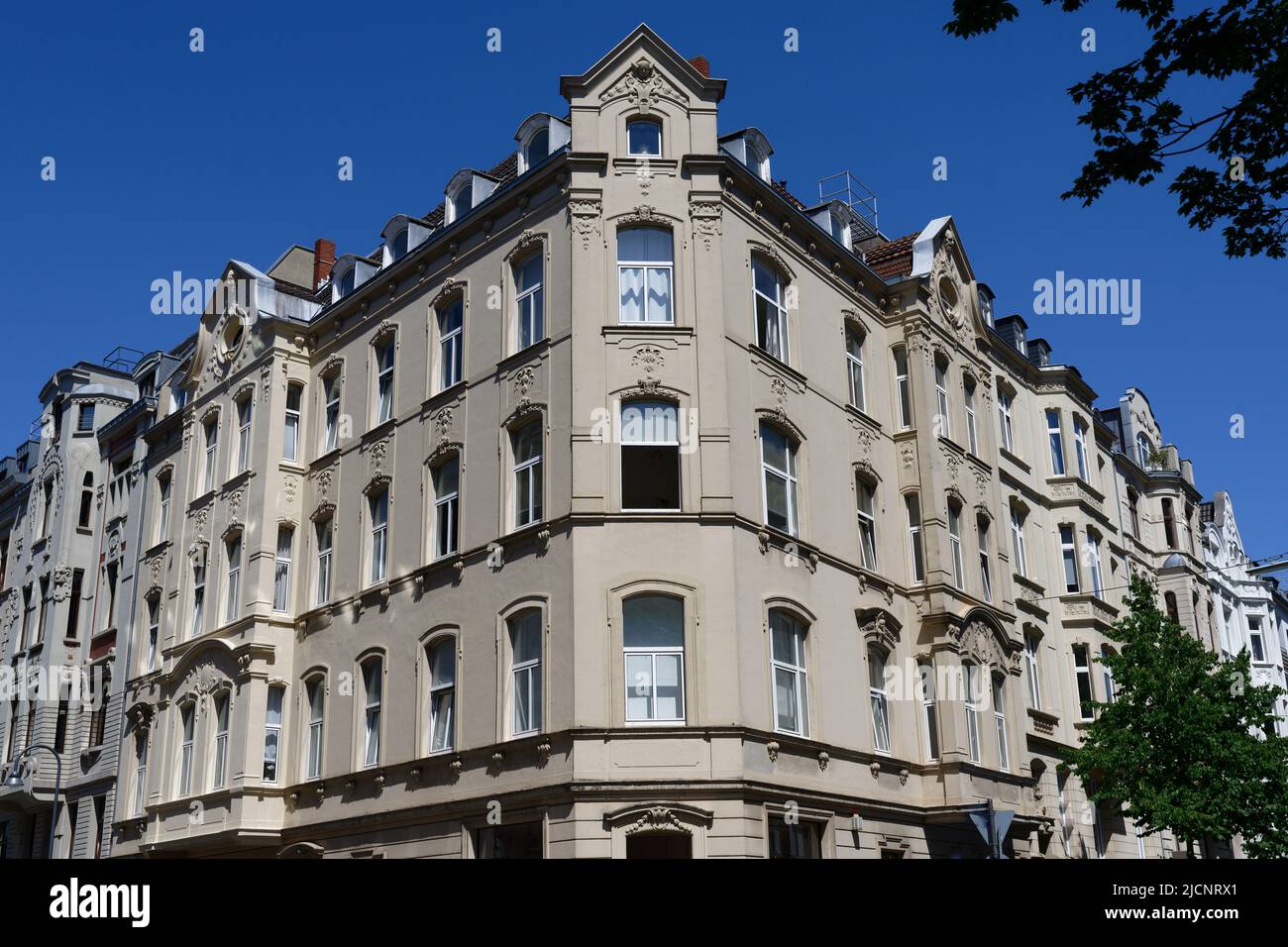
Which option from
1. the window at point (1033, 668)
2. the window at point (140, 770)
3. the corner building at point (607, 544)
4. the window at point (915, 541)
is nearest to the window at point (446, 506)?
the corner building at point (607, 544)

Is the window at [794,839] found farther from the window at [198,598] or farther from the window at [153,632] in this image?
the window at [153,632]

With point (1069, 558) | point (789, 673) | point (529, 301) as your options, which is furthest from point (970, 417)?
point (529, 301)

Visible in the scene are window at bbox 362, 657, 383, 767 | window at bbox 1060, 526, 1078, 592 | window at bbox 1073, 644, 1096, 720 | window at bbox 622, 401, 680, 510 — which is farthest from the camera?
window at bbox 1060, 526, 1078, 592

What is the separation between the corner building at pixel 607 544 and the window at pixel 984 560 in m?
0.10

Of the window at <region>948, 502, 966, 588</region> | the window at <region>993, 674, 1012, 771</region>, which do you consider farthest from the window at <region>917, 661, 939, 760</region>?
the window at <region>993, 674, 1012, 771</region>

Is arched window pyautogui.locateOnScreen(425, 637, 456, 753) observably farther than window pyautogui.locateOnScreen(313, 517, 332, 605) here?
No

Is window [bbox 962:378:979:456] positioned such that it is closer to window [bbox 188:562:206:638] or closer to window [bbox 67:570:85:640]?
window [bbox 188:562:206:638]

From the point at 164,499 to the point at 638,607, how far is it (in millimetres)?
19532

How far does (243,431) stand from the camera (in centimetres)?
3181

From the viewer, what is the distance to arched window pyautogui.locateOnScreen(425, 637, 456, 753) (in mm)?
23859

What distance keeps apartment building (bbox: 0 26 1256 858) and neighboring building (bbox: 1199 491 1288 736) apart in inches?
756

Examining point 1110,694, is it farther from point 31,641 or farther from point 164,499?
point 31,641

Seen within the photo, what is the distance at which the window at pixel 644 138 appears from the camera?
81.4 feet
